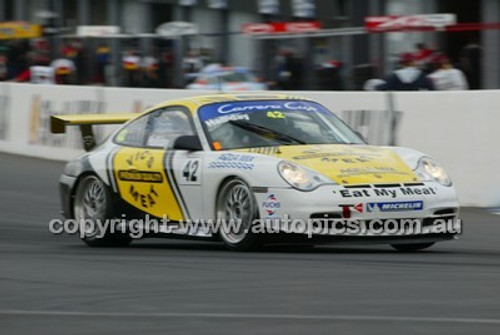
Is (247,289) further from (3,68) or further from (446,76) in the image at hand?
(3,68)

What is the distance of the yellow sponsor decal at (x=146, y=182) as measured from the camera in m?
11.0

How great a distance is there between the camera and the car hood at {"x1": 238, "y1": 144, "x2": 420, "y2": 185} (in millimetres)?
10023

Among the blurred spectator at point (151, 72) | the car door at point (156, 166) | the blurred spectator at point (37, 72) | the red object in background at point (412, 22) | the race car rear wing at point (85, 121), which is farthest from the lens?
the blurred spectator at point (37, 72)

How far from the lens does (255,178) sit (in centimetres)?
1009

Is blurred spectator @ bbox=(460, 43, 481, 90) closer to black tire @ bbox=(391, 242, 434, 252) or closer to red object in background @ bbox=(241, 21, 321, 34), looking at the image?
red object in background @ bbox=(241, 21, 321, 34)

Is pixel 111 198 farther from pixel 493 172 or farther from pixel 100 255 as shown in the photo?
pixel 493 172

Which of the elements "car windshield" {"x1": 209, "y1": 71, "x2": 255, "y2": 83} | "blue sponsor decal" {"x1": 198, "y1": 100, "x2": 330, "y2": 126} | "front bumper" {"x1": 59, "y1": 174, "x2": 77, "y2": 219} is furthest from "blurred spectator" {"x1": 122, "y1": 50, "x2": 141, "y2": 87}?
"blue sponsor decal" {"x1": 198, "y1": 100, "x2": 330, "y2": 126}

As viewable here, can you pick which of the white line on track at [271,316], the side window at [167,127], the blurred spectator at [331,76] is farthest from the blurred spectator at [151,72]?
the white line on track at [271,316]

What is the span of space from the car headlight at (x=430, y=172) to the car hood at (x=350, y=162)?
0.09 metres

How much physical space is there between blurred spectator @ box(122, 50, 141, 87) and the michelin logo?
1405 centimetres

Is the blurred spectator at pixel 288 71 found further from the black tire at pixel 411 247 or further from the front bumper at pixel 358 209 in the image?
the front bumper at pixel 358 209

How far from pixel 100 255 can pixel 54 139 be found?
12416 millimetres

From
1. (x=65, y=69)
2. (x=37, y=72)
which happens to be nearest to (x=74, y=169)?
(x=65, y=69)

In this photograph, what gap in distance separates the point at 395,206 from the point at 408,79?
7.50 m
